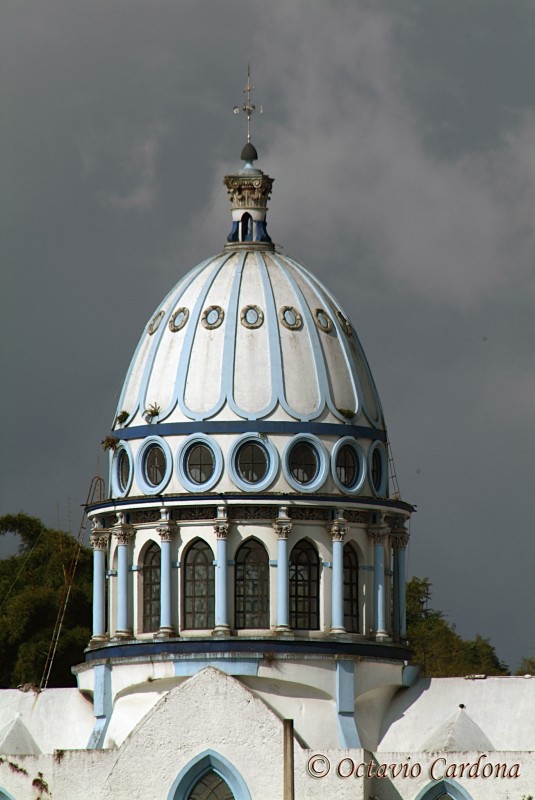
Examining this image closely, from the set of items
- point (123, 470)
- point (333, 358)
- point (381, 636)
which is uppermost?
point (333, 358)

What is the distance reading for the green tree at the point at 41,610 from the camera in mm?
87312

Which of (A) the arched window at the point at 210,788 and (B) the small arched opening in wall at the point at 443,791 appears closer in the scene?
(B) the small arched opening in wall at the point at 443,791

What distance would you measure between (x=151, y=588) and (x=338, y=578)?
5019 mm

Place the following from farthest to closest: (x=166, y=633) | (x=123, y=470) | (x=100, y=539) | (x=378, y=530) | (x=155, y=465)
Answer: (x=100, y=539)
(x=123, y=470)
(x=378, y=530)
(x=155, y=465)
(x=166, y=633)

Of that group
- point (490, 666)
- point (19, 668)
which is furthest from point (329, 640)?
point (490, 666)

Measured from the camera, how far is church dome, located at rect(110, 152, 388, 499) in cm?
7275

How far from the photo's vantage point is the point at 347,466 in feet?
242

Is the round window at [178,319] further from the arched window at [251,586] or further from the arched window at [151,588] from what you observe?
the arched window at [251,586]

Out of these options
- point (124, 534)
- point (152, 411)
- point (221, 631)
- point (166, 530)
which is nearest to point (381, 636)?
point (221, 631)

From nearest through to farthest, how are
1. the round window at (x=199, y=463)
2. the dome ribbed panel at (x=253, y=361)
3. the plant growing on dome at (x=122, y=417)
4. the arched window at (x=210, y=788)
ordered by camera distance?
1. the arched window at (x=210, y=788)
2. the round window at (x=199, y=463)
3. the dome ribbed panel at (x=253, y=361)
4. the plant growing on dome at (x=122, y=417)

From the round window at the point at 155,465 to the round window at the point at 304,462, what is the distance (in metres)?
3.44

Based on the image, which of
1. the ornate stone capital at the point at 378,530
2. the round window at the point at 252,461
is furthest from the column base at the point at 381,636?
the round window at the point at 252,461

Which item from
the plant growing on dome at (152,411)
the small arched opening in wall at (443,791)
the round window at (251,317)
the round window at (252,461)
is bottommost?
the small arched opening in wall at (443,791)

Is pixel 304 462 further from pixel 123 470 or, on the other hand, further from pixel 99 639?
pixel 99 639
